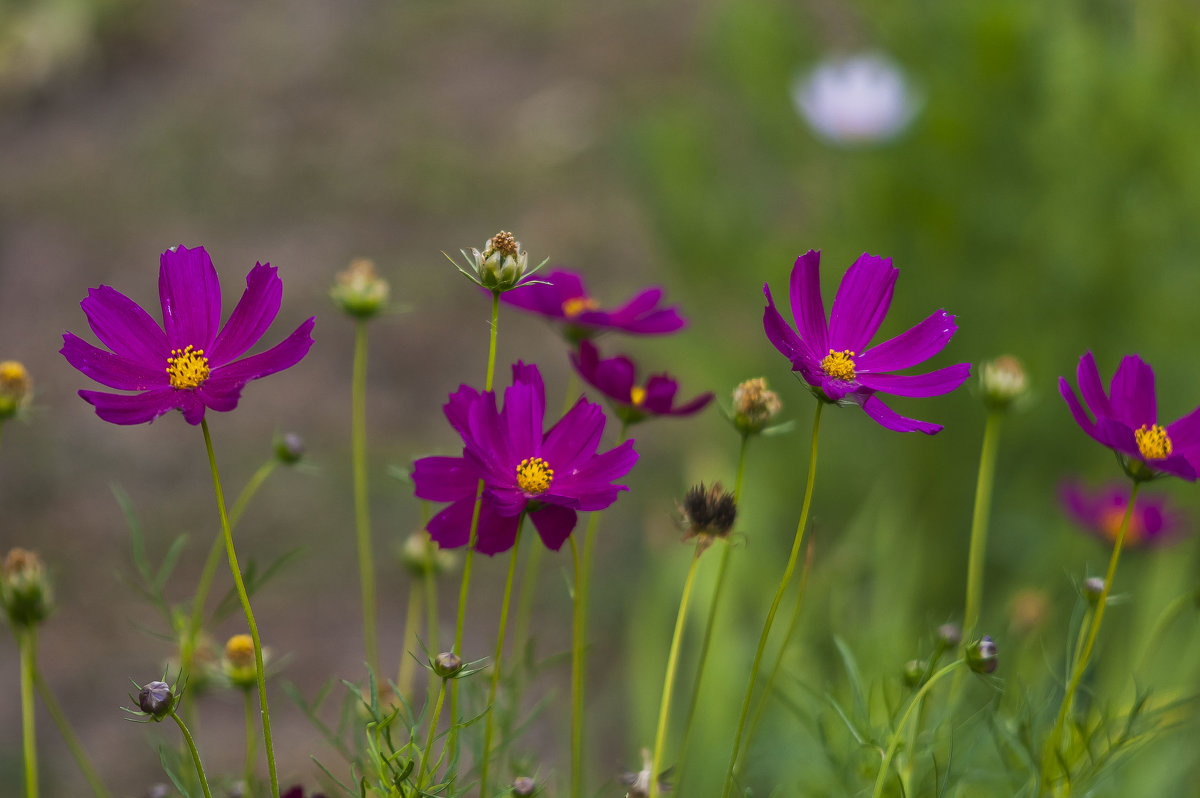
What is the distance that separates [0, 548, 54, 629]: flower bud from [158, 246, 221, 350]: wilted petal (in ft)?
0.42

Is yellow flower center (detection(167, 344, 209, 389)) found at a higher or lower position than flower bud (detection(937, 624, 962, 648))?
higher

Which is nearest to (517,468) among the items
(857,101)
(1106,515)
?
(1106,515)

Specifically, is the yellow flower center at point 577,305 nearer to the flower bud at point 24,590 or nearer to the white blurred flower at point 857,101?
the flower bud at point 24,590

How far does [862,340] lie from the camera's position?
45 cm

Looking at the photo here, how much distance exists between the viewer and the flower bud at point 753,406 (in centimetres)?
46

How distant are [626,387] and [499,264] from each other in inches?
3.9

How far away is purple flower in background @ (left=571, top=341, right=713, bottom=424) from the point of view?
1.54 feet

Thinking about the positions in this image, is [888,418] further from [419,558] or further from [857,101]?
[857,101]

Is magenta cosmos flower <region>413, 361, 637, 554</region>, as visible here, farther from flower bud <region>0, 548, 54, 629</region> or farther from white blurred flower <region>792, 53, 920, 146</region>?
white blurred flower <region>792, 53, 920, 146</region>

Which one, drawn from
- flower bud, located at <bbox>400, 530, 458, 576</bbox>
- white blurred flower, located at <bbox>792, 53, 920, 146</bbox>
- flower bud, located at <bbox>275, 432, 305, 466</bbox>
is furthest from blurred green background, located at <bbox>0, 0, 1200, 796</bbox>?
flower bud, located at <bbox>275, 432, 305, 466</bbox>

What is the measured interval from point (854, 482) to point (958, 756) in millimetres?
970

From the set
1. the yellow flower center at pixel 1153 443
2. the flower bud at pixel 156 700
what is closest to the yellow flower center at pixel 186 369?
the flower bud at pixel 156 700

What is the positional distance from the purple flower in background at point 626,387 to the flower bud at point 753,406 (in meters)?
0.02

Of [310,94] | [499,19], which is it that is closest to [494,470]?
[310,94]
